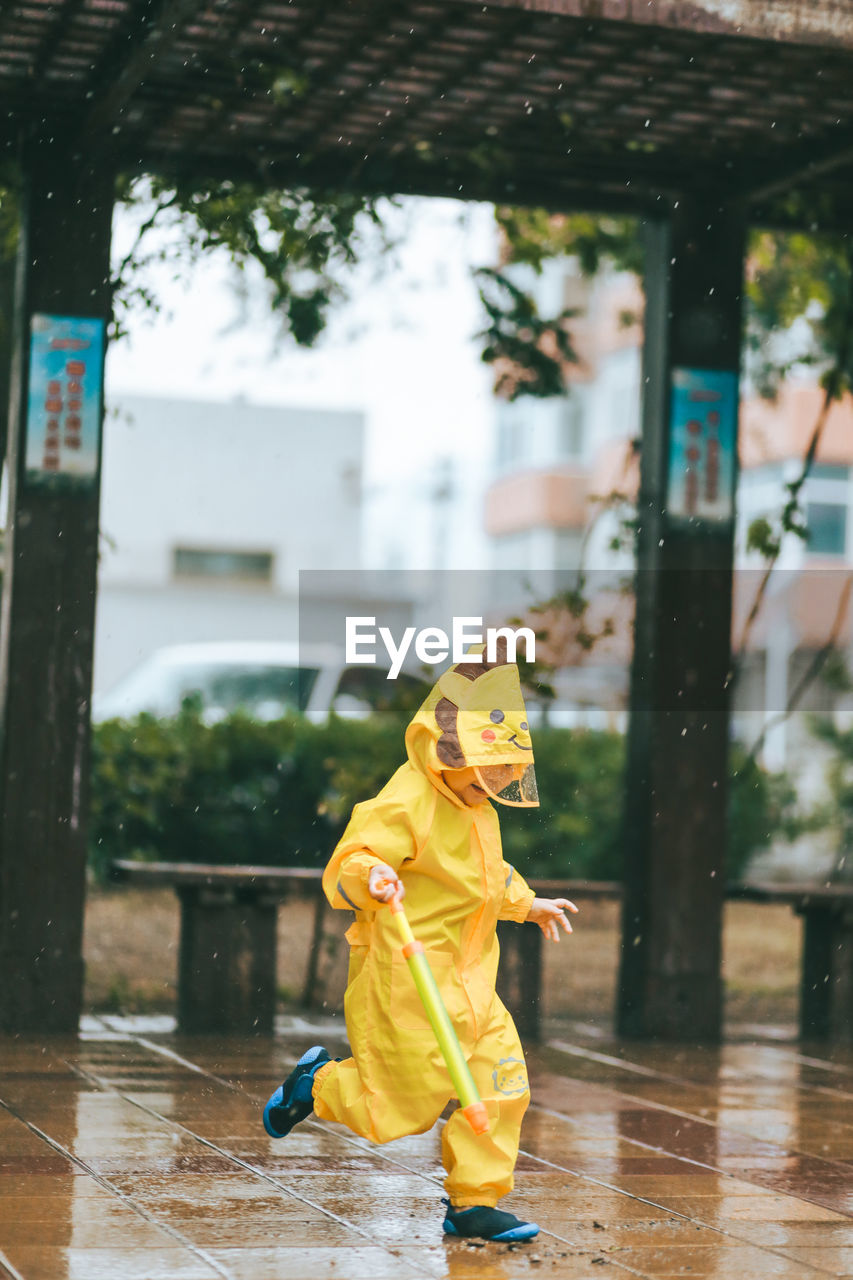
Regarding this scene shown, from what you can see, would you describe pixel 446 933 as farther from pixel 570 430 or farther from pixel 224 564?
pixel 570 430

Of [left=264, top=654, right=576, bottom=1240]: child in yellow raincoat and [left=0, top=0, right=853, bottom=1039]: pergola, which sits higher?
[left=0, top=0, right=853, bottom=1039]: pergola

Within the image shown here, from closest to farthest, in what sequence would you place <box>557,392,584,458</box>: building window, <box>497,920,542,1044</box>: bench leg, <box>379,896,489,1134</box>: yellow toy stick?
1. <box>379,896,489,1134</box>: yellow toy stick
2. <box>497,920,542,1044</box>: bench leg
3. <box>557,392,584,458</box>: building window

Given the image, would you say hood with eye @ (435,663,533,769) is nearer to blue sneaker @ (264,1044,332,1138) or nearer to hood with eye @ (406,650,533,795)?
hood with eye @ (406,650,533,795)

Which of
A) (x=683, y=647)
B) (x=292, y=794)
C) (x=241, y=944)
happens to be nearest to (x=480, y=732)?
(x=683, y=647)

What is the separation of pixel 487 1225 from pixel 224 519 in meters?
22.3

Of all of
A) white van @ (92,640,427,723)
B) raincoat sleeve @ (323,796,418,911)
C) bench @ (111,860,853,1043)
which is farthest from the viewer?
white van @ (92,640,427,723)

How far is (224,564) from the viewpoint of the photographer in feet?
86.2

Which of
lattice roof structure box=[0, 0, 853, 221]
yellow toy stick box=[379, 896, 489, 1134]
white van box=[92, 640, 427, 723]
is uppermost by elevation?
lattice roof structure box=[0, 0, 853, 221]

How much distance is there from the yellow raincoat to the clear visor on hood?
29 mm

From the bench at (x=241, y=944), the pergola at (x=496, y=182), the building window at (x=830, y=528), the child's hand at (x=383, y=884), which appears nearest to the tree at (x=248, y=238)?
the pergola at (x=496, y=182)

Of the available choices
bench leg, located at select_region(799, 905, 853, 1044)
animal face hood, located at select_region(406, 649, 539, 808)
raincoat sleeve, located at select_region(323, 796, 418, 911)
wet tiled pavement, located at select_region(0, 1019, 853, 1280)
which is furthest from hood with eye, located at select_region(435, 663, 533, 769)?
bench leg, located at select_region(799, 905, 853, 1044)

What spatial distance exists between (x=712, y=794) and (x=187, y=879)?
2.50 m

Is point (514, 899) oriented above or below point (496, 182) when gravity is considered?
below

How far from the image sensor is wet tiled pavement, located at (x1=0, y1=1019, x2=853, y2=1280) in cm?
446
